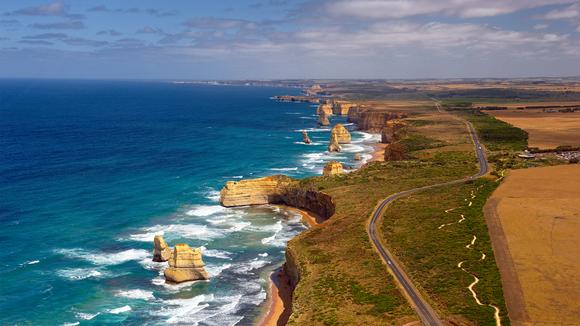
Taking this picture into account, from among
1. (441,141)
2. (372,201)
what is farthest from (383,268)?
(441,141)

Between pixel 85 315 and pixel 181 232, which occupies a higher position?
pixel 181 232

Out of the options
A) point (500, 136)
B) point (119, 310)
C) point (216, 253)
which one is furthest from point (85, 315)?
point (500, 136)

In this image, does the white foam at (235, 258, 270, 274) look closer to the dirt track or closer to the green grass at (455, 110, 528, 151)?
the dirt track

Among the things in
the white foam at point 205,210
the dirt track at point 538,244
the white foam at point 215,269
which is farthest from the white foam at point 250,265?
the dirt track at point 538,244

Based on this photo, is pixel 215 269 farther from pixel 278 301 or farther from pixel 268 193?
pixel 268 193

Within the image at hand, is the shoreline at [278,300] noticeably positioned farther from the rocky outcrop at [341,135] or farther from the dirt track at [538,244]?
the rocky outcrop at [341,135]
